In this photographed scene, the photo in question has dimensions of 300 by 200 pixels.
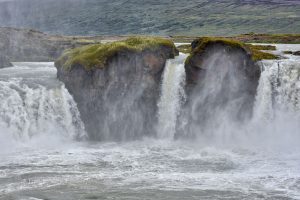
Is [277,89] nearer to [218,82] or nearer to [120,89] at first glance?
[218,82]

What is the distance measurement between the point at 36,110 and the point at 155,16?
96849 mm

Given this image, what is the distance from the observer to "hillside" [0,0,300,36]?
113 meters

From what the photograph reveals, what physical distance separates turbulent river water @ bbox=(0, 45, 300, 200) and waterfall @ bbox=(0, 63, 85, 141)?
7cm

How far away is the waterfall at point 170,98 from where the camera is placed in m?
38.4

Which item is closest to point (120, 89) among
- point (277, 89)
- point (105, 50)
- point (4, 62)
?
point (105, 50)

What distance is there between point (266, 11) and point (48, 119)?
92.7 metres

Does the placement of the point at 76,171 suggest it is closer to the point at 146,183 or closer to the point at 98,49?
the point at 146,183

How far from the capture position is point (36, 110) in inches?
1499

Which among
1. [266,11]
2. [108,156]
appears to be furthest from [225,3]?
[108,156]

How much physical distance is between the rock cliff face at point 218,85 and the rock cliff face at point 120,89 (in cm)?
259

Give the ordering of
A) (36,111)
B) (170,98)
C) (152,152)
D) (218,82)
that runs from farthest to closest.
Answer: (170,98) → (36,111) → (218,82) → (152,152)

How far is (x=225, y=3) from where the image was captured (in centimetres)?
13312

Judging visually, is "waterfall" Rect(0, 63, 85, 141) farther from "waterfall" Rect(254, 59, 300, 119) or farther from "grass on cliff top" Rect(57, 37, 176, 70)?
"waterfall" Rect(254, 59, 300, 119)

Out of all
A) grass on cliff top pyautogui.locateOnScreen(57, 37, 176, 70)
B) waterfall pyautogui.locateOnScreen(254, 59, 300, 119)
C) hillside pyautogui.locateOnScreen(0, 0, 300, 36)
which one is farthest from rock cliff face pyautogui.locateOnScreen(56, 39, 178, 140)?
hillside pyautogui.locateOnScreen(0, 0, 300, 36)
